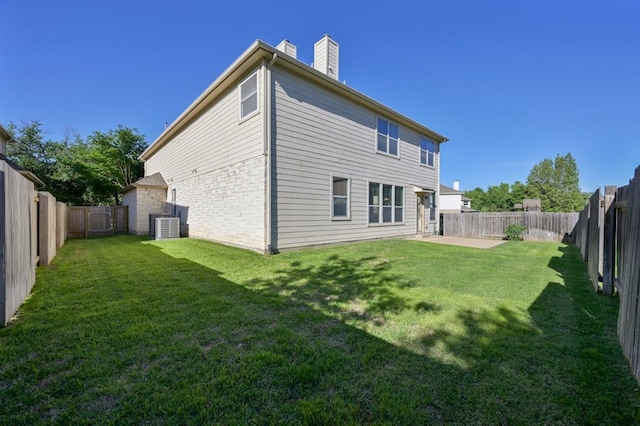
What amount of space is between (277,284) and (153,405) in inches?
125

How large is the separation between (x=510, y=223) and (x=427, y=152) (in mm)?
5759

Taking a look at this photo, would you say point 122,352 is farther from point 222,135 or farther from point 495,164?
point 495,164

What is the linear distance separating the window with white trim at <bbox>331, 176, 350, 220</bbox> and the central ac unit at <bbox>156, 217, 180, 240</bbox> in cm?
710

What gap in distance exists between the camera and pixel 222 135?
988 cm

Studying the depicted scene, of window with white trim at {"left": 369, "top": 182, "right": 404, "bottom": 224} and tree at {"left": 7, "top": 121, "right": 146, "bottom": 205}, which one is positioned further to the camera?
tree at {"left": 7, "top": 121, "right": 146, "bottom": 205}

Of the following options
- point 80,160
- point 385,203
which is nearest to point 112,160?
point 80,160

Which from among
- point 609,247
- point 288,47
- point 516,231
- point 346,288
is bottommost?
point 346,288

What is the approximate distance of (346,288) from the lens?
190 inches

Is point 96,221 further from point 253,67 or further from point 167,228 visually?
point 253,67

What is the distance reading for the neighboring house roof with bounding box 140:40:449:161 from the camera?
743cm

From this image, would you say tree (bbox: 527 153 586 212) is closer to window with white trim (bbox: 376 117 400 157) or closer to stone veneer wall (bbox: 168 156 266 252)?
window with white trim (bbox: 376 117 400 157)

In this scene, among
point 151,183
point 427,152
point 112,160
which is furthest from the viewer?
point 112,160

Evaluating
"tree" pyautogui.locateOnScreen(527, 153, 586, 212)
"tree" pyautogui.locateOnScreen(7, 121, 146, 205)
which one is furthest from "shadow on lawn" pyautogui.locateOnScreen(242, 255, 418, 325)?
"tree" pyautogui.locateOnScreen(527, 153, 586, 212)

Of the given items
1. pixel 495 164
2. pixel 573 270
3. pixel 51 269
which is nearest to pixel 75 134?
pixel 51 269
